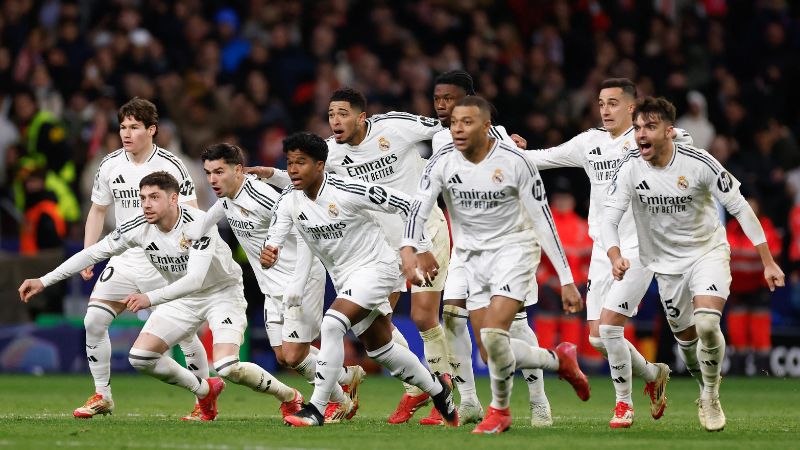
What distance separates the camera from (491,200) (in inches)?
455

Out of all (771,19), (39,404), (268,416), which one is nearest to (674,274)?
(268,416)

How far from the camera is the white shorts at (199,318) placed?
13078 mm

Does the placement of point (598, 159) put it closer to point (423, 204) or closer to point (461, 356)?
point (461, 356)

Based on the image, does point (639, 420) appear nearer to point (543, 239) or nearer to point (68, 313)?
point (543, 239)

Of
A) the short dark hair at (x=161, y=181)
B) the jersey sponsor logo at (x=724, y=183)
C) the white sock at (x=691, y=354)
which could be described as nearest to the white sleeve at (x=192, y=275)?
the short dark hair at (x=161, y=181)

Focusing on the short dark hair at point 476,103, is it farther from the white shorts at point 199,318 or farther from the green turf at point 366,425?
the white shorts at point 199,318

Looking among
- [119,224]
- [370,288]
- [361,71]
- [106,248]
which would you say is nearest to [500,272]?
[370,288]

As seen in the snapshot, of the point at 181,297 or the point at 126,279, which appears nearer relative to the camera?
the point at 181,297

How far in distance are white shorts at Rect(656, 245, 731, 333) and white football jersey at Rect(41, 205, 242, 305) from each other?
142 inches

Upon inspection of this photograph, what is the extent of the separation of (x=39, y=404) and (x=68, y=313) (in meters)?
5.62

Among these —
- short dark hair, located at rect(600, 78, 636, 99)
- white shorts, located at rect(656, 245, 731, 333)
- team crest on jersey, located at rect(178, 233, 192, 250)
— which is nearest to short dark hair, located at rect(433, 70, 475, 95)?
short dark hair, located at rect(600, 78, 636, 99)

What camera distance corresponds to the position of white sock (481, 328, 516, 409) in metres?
11.3

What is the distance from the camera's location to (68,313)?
20344 mm

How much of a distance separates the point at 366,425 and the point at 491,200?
225 cm
